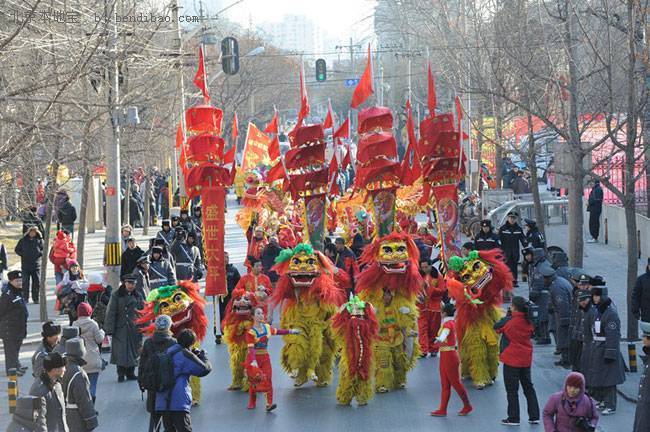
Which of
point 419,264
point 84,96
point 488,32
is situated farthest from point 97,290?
Result: point 488,32

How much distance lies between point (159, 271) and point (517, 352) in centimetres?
786

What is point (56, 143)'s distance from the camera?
20859 mm

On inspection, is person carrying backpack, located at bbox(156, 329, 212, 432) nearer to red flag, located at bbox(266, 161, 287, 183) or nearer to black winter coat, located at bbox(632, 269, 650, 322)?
black winter coat, located at bbox(632, 269, 650, 322)

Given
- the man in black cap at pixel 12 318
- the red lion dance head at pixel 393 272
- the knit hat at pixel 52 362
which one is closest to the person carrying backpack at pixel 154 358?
the knit hat at pixel 52 362

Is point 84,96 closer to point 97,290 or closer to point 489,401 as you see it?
point 97,290

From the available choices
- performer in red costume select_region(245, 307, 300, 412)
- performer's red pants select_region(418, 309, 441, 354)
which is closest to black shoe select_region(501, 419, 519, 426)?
performer in red costume select_region(245, 307, 300, 412)

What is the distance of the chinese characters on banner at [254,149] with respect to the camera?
32.1 metres

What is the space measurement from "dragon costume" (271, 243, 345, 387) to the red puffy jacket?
291 centimetres

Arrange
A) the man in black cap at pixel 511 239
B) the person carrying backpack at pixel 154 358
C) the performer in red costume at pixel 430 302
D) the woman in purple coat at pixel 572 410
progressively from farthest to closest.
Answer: the man in black cap at pixel 511 239
the performer in red costume at pixel 430 302
the person carrying backpack at pixel 154 358
the woman in purple coat at pixel 572 410

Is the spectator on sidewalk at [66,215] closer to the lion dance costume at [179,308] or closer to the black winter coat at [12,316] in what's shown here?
the black winter coat at [12,316]

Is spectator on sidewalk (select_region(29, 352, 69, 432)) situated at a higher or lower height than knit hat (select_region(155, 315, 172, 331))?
lower

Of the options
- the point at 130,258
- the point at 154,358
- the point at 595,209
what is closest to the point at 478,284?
the point at 154,358

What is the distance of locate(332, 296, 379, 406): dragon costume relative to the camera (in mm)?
14883

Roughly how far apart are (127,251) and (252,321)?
7.36m
